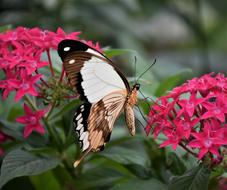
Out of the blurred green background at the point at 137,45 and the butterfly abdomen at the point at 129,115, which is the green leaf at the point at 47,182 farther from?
the butterfly abdomen at the point at 129,115

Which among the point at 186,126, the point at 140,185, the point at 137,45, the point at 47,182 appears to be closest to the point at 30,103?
the point at 47,182

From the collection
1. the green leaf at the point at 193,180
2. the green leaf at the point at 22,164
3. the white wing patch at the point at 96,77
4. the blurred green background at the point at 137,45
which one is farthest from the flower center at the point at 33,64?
the green leaf at the point at 193,180

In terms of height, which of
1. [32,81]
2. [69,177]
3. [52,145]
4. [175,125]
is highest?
[32,81]

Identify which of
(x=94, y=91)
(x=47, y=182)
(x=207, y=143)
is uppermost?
(x=94, y=91)

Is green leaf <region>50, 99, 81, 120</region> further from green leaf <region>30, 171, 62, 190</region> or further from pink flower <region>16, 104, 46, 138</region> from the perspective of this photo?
green leaf <region>30, 171, 62, 190</region>

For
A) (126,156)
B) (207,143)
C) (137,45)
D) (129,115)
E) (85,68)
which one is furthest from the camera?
(137,45)

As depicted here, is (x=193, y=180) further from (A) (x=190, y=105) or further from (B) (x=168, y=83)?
(B) (x=168, y=83)

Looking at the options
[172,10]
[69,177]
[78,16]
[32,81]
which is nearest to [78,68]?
[32,81]

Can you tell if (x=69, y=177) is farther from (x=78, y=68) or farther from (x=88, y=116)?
(x=78, y=68)
